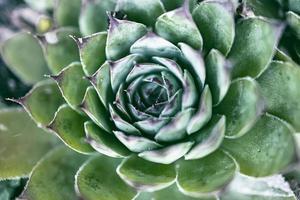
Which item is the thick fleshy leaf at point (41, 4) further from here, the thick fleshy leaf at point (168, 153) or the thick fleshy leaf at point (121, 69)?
the thick fleshy leaf at point (168, 153)

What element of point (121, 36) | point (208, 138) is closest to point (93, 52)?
point (121, 36)

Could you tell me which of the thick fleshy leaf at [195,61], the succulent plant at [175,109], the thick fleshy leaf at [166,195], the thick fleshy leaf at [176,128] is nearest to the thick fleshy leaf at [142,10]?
the succulent plant at [175,109]

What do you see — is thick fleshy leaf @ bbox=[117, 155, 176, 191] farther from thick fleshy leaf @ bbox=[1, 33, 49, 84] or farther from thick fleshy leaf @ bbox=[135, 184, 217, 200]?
thick fleshy leaf @ bbox=[1, 33, 49, 84]

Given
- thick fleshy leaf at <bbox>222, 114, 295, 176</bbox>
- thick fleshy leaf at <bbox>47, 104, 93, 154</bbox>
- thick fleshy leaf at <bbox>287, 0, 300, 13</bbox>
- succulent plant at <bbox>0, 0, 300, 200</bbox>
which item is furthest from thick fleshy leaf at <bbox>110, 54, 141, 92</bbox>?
thick fleshy leaf at <bbox>287, 0, 300, 13</bbox>

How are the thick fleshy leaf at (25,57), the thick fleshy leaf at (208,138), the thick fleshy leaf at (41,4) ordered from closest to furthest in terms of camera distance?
1. the thick fleshy leaf at (208,138)
2. the thick fleshy leaf at (25,57)
3. the thick fleshy leaf at (41,4)

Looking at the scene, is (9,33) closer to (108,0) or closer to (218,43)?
(108,0)

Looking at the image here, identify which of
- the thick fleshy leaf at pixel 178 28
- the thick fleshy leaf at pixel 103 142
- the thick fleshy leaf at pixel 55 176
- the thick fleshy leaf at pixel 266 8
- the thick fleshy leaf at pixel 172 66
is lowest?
the thick fleshy leaf at pixel 55 176
